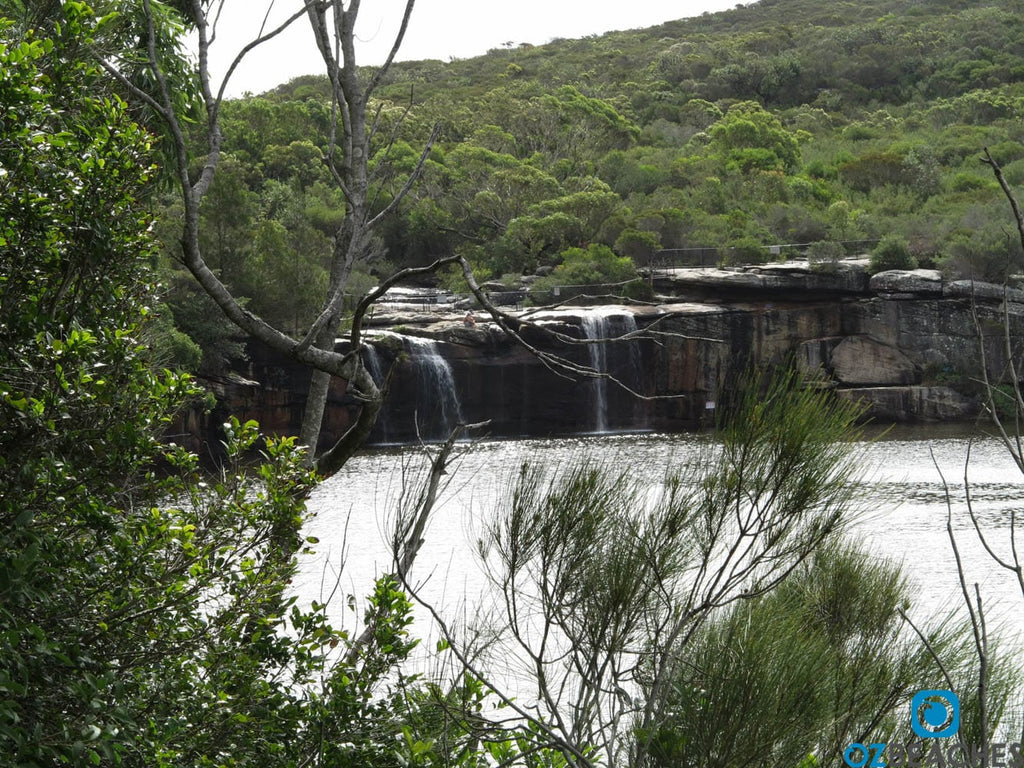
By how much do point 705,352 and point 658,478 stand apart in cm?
2050

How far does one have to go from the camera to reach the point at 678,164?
42.9 m

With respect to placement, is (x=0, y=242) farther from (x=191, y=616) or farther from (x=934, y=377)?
(x=934, y=377)

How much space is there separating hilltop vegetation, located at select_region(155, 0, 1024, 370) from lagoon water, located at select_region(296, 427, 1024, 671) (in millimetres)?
3718

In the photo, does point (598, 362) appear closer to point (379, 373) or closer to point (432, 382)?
point (432, 382)

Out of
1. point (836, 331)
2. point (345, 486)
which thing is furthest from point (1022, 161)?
point (345, 486)

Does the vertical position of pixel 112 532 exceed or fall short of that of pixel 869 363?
it exceeds it

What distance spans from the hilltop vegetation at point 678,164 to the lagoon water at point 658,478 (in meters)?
3.72

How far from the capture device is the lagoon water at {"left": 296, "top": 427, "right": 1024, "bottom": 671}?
8508 millimetres

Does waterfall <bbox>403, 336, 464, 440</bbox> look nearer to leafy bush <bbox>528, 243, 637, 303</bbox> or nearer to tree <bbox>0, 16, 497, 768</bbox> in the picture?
leafy bush <bbox>528, 243, 637, 303</bbox>

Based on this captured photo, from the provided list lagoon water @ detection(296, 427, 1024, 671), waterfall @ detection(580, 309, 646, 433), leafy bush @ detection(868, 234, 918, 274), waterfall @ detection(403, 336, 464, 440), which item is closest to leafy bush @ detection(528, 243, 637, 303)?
waterfall @ detection(580, 309, 646, 433)

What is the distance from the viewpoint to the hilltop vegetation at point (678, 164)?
1101 inches

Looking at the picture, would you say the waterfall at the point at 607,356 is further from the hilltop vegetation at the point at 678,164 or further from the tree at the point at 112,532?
the tree at the point at 112,532

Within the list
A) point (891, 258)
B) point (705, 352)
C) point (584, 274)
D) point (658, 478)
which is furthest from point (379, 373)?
point (658, 478)

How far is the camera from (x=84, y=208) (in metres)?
2.76
